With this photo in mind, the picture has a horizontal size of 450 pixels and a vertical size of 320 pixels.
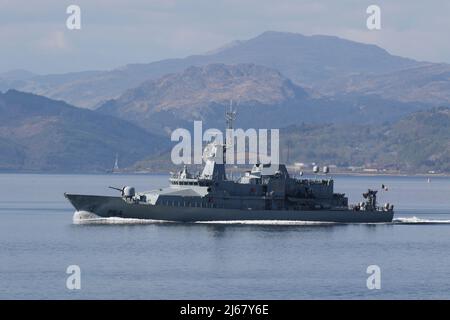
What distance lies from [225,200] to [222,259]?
2974 centimetres

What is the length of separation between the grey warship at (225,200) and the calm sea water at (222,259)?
1.62m

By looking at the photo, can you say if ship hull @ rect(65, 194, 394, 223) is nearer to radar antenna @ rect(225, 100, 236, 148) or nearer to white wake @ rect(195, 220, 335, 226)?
white wake @ rect(195, 220, 335, 226)

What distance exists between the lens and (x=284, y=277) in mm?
88812

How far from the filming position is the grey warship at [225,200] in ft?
417

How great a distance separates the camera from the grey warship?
417 feet

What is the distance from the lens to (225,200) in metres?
129

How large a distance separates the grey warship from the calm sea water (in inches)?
63.7

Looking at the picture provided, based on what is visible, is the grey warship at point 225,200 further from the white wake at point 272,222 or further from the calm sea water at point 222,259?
the calm sea water at point 222,259

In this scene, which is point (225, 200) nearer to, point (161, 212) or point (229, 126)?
point (161, 212)

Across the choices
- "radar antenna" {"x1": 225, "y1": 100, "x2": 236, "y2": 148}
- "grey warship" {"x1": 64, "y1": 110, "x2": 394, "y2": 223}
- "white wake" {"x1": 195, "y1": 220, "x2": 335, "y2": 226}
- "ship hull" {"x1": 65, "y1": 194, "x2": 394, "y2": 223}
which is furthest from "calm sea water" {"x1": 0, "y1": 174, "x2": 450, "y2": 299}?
"radar antenna" {"x1": 225, "y1": 100, "x2": 236, "y2": 148}
